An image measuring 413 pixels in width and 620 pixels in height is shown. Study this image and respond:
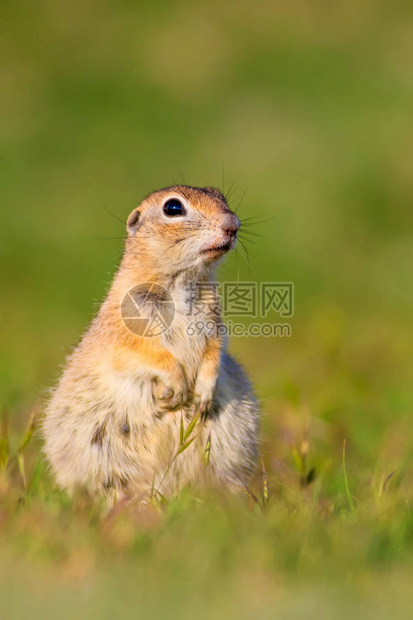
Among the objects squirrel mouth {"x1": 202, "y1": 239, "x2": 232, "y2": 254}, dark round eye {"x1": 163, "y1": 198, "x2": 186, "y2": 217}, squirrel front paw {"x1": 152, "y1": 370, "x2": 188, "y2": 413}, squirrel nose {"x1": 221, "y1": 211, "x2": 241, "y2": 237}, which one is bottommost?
squirrel front paw {"x1": 152, "y1": 370, "x2": 188, "y2": 413}

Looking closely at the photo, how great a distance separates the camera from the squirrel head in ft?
15.2

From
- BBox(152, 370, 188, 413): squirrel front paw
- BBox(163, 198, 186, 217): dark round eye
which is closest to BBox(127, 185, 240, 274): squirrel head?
BBox(163, 198, 186, 217): dark round eye

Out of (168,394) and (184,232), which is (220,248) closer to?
(184,232)

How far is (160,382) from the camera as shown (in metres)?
4.50

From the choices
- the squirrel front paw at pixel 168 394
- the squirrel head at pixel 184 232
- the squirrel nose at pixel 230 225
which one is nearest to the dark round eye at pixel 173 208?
the squirrel head at pixel 184 232

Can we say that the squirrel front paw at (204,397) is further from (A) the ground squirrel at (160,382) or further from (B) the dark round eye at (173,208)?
(B) the dark round eye at (173,208)

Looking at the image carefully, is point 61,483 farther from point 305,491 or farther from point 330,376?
point 330,376

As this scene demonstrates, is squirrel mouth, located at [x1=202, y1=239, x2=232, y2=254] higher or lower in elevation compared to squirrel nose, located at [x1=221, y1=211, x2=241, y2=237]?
lower

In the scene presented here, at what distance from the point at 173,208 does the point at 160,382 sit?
3.53 feet

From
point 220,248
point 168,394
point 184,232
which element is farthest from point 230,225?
point 168,394

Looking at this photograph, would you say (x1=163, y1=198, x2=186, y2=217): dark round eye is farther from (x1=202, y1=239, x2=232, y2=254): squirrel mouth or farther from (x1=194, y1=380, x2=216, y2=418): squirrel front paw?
(x1=194, y1=380, x2=216, y2=418): squirrel front paw

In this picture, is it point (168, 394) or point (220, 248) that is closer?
point (168, 394)

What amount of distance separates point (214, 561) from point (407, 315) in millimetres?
7338

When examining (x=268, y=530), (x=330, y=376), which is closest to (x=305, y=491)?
(x=268, y=530)
